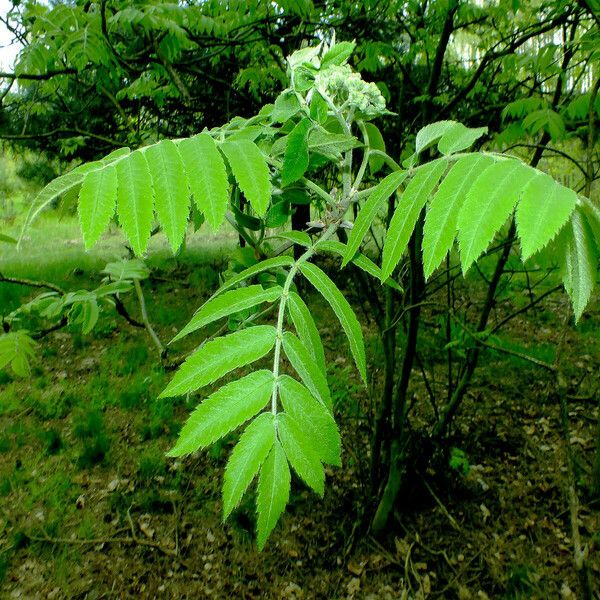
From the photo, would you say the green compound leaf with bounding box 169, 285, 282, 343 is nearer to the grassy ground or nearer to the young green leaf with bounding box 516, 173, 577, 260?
the young green leaf with bounding box 516, 173, 577, 260

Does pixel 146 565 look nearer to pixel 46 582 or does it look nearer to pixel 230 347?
pixel 46 582

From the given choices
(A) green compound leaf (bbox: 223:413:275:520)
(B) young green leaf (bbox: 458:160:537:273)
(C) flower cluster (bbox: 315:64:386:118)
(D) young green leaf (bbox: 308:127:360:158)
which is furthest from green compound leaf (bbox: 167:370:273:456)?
(C) flower cluster (bbox: 315:64:386:118)

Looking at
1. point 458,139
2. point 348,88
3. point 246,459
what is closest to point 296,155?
point 348,88

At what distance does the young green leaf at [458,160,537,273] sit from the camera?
0.68 meters

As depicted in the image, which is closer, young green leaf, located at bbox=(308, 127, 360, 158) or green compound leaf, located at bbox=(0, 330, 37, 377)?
young green leaf, located at bbox=(308, 127, 360, 158)

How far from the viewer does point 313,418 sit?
720 millimetres

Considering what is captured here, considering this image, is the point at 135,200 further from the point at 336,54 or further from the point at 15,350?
the point at 15,350

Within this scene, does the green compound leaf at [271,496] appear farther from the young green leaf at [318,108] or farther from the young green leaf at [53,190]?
the young green leaf at [318,108]

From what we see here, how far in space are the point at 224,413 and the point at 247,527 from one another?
101 inches

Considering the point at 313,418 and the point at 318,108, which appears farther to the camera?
the point at 318,108

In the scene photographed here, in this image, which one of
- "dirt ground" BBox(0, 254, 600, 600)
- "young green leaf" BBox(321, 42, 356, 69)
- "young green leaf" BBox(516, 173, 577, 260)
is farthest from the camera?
"dirt ground" BBox(0, 254, 600, 600)

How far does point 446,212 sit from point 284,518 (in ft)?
8.67

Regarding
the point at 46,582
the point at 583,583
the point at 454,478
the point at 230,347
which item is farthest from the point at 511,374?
the point at 230,347

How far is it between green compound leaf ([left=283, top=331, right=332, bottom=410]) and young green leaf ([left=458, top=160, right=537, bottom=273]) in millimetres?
281
